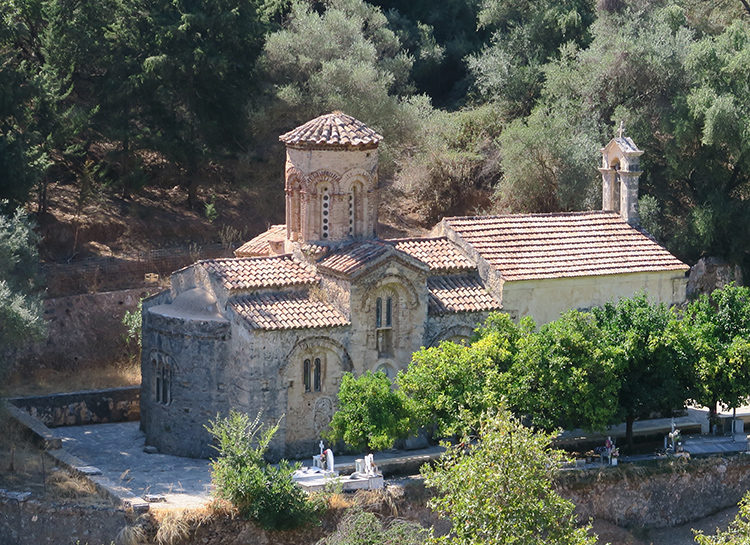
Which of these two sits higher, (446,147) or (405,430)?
A: (446,147)

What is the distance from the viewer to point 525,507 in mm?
26922

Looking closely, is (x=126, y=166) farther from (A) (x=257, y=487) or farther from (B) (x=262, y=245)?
(A) (x=257, y=487)

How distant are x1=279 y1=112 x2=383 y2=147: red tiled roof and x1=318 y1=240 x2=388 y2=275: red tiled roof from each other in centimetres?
272

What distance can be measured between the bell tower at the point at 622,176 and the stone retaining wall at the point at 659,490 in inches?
329

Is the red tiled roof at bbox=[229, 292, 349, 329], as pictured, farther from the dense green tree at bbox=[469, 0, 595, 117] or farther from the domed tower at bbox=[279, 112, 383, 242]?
the dense green tree at bbox=[469, 0, 595, 117]

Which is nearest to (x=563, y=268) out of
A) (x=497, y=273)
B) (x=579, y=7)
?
(x=497, y=273)

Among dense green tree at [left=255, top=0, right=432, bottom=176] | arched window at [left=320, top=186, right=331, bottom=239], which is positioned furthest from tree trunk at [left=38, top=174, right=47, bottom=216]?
arched window at [left=320, top=186, right=331, bottom=239]

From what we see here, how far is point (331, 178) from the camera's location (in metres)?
36.8

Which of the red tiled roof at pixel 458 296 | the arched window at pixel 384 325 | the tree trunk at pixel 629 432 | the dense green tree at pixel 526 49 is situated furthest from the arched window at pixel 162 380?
the dense green tree at pixel 526 49

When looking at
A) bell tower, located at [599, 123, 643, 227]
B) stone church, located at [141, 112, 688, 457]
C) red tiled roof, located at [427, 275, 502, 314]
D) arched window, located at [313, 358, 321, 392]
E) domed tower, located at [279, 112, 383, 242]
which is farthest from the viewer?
bell tower, located at [599, 123, 643, 227]

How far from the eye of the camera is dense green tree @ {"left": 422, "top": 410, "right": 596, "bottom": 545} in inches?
1056

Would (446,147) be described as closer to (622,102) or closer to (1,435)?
(622,102)

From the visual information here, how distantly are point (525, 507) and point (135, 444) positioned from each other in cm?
1381

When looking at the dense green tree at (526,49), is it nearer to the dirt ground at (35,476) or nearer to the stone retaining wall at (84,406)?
the stone retaining wall at (84,406)
